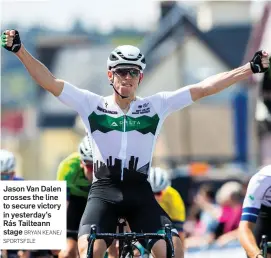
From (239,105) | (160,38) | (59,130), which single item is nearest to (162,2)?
(160,38)

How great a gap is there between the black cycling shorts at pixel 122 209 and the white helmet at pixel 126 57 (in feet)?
2.91

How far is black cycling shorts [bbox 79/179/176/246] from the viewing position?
30.5 ft

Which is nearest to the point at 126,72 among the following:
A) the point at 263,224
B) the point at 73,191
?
the point at 263,224

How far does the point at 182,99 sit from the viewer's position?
32.1 ft

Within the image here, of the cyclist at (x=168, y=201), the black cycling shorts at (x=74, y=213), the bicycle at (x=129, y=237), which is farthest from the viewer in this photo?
the cyclist at (x=168, y=201)

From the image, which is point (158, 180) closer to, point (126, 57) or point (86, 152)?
point (86, 152)

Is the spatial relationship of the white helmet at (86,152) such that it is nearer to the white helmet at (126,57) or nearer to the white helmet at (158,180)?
the white helmet at (158,180)

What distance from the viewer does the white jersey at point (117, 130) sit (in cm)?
953

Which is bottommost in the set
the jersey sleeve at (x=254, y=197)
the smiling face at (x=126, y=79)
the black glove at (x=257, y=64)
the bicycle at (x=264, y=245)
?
the bicycle at (x=264, y=245)

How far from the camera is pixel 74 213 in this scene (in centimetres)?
1238

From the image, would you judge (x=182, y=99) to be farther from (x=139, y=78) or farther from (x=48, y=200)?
(x=48, y=200)

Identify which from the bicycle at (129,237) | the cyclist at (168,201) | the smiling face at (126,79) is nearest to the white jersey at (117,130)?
the smiling face at (126,79)

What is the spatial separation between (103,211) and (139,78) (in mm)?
1064

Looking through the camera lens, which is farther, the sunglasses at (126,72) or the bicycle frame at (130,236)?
the sunglasses at (126,72)
